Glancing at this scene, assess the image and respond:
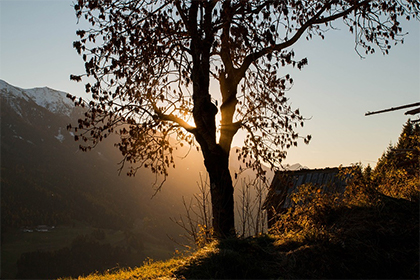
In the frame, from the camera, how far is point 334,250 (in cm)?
555

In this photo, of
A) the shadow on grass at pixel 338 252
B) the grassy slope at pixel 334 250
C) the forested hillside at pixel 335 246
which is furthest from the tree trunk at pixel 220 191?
the shadow on grass at pixel 338 252

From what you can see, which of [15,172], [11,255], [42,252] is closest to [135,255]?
[42,252]

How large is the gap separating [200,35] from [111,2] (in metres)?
2.48

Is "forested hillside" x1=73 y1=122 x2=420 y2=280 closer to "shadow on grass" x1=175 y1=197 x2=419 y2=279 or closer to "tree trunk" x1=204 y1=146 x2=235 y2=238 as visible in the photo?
"shadow on grass" x1=175 y1=197 x2=419 y2=279

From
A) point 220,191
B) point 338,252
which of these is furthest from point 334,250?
point 220,191

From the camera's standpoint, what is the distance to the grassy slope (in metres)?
5.27

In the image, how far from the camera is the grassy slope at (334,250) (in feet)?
17.3

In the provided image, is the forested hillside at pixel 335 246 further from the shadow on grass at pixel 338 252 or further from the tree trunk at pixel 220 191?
the tree trunk at pixel 220 191

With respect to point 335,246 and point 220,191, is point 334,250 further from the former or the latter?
point 220,191

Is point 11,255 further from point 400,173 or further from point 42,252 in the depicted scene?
point 400,173

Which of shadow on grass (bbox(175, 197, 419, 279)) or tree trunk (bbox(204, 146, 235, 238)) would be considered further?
tree trunk (bbox(204, 146, 235, 238))

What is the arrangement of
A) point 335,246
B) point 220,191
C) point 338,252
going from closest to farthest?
point 338,252 < point 335,246 < point 220,191

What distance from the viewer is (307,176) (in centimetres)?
2633

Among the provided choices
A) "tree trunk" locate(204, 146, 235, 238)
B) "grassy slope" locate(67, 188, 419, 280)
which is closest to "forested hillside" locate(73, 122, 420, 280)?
"grassy slope" locate(67, 188, 419, 280)
